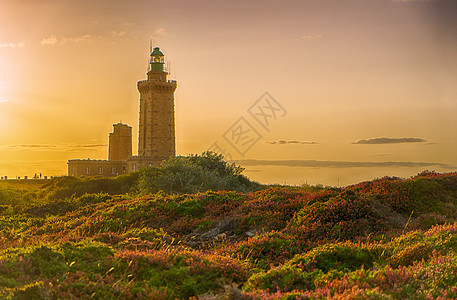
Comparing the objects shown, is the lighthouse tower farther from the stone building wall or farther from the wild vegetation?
the wild vegetation

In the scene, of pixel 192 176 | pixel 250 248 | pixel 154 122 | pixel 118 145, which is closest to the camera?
pixel 250 248

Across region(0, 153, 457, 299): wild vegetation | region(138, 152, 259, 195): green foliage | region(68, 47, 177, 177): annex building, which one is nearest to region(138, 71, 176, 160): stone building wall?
region(68, 47, 177, 177): annex building

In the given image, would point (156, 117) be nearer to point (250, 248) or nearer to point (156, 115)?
point (156, 115)

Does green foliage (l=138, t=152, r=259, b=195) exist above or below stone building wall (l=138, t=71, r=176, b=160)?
below

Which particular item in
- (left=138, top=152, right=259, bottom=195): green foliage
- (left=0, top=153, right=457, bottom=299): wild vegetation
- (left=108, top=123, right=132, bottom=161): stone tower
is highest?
(left=108, top=123, right=132, bottom=161): stone tower

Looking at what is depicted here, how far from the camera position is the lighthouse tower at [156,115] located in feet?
244

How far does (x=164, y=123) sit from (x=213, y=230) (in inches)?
2401

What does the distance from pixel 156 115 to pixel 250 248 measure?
6443cm

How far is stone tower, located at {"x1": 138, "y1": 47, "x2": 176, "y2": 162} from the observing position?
244 ft

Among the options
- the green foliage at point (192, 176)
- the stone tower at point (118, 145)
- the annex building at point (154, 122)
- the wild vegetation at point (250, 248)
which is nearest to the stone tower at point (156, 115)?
the annex building at point (154, 122)

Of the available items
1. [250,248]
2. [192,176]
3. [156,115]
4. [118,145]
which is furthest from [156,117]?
[250,248]

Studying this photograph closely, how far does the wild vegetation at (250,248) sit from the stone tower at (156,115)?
167 feet

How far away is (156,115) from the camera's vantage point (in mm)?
74625

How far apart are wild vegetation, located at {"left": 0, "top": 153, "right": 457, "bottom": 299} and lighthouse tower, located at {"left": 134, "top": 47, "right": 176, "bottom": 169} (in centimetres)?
5095
